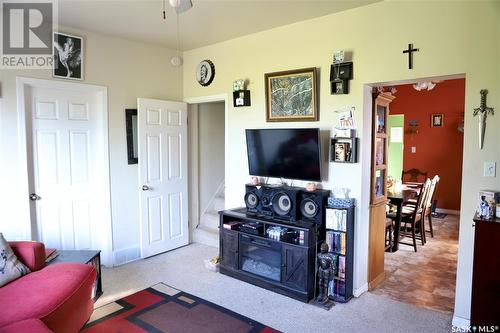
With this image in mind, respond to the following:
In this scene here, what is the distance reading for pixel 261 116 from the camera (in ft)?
13.0

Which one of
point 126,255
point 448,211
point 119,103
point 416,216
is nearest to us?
point 119,103

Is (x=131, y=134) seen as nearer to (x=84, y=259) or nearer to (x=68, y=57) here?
(x=68, y=57)

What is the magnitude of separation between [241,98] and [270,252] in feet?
5.84

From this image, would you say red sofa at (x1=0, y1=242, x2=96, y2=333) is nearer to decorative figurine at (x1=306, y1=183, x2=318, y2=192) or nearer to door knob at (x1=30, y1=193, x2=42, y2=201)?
door knob at (x1=30, y1=193, x2=42, y2=201)

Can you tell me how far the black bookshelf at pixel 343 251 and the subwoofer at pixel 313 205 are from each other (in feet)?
0.20

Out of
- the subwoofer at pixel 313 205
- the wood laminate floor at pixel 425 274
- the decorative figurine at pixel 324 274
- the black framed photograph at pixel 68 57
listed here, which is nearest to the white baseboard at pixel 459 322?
the wood laminate floor at pixel 425 274

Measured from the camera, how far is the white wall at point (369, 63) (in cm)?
261

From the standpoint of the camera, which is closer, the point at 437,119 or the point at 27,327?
the point at 27,327

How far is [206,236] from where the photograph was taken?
194 inches

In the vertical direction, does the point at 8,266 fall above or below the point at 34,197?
below

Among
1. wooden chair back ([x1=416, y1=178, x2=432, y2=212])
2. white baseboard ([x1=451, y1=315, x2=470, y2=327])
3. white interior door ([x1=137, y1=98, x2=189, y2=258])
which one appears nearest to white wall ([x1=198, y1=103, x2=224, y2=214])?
white interior door ([x1=137, y1=98, x2=189, y2=258])

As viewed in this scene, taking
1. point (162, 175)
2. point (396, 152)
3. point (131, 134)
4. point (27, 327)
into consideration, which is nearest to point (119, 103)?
point (131, 134)

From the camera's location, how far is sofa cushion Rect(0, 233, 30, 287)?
8.16ft

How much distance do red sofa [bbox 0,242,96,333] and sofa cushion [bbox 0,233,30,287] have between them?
0.04 m
